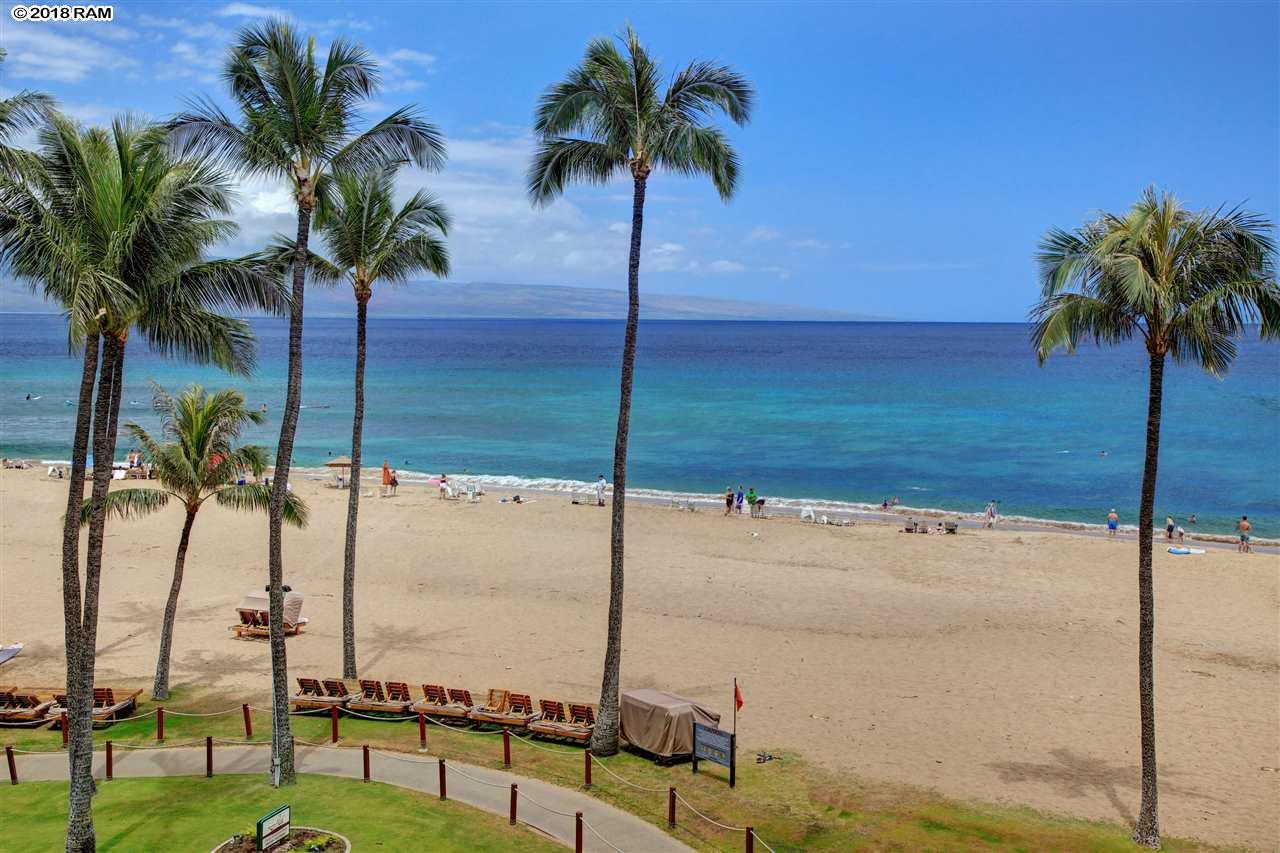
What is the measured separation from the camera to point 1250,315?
1230 centimetres

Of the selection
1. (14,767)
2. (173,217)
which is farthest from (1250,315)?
(14,767)

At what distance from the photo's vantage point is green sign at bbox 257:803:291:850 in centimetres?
1113

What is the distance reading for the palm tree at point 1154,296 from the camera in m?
12.3

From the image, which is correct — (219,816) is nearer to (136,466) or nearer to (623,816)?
(623,816)

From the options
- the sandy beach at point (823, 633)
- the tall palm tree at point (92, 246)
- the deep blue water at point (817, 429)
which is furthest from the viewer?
the deep blue water at point (817, 429)

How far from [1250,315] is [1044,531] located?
113 feet

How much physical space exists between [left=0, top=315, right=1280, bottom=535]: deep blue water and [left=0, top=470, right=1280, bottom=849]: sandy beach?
17.4 meters

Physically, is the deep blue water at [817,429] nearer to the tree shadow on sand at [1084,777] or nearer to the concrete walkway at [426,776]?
the tree shadow on sand at [1084,777]

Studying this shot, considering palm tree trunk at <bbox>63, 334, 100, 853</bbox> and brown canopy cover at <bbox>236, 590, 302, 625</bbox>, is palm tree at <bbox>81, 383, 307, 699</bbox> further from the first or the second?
palm tree trunk at <bbox>63, 334, 100, 853</bbox>

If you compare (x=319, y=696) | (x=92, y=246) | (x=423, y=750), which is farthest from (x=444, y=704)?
(x=92, y=246)

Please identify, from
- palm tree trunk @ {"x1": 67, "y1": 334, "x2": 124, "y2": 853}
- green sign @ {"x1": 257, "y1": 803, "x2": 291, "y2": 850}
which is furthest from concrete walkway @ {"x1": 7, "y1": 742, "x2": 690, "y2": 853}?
green sign @ {"x1": 257, "y1": 803, "x2": 291, "y2": 850}

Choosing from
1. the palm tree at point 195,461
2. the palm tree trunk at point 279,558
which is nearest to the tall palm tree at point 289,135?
the palm tree trunk at point 279,558

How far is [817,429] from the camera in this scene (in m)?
82.1

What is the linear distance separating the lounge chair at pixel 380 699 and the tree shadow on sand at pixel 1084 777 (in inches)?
414
